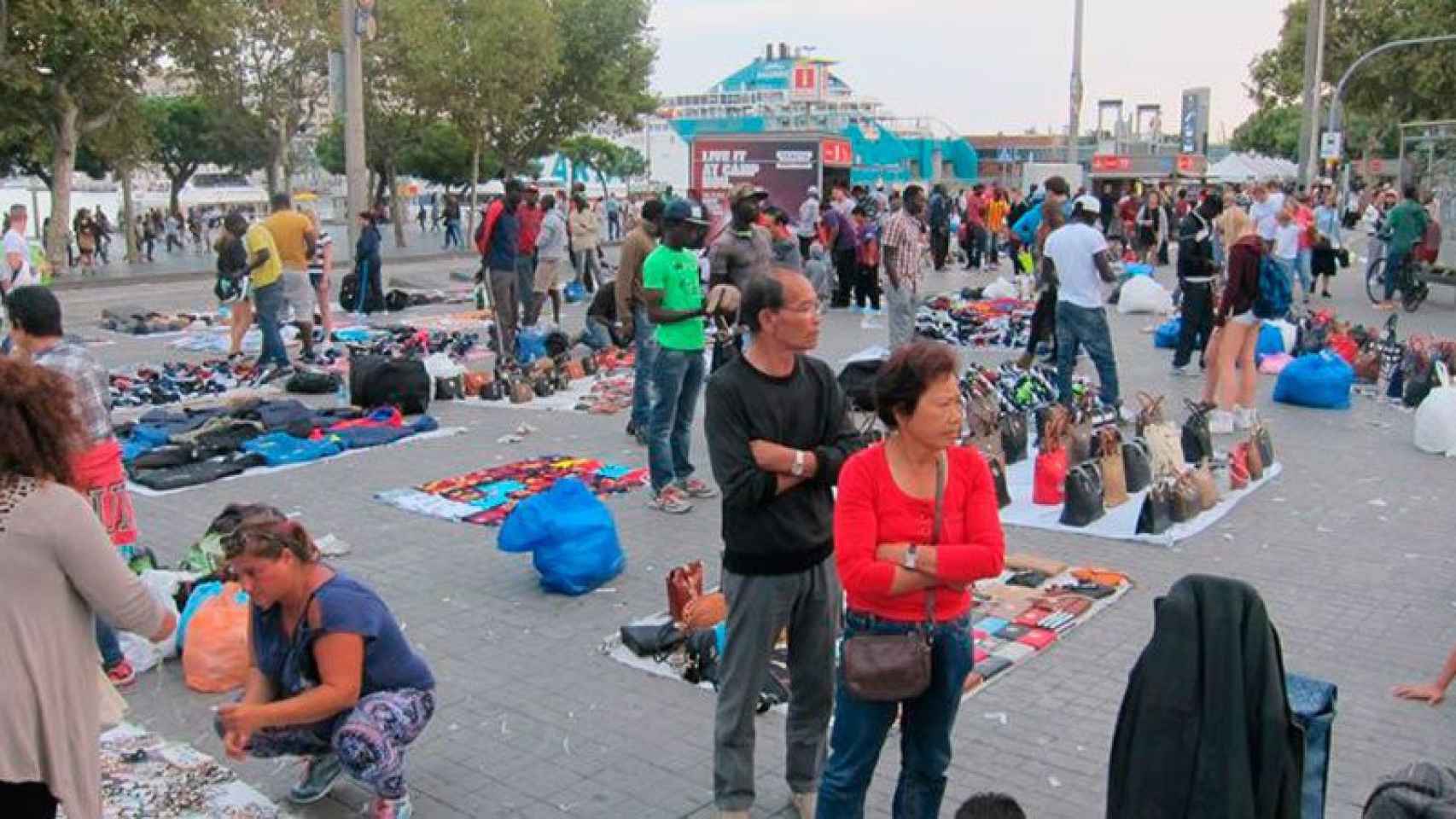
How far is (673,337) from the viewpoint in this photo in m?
8.46

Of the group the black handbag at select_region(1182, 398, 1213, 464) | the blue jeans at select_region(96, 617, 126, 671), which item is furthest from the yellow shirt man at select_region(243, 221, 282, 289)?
the black handbag at select_region(1182, 398, 1213, 464)

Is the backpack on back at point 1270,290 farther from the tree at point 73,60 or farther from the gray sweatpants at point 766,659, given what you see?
the tree at point 73,60

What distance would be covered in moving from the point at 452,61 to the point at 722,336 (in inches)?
1160

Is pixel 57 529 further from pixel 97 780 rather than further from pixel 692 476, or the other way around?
pixel 692 476

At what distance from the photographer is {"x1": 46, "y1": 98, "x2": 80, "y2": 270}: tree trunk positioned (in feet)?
90.5

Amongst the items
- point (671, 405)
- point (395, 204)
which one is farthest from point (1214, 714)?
point (395, 204)

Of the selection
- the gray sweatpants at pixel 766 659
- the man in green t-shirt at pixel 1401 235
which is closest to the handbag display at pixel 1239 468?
the gray sweatpants at pixel 766 659

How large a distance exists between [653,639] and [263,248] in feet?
31.2

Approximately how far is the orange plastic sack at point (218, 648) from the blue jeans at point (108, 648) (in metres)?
0.27

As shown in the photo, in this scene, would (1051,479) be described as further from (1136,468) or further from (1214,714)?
(1214,714)

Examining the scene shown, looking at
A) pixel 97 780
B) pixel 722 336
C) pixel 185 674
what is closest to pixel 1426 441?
pixel 722 336

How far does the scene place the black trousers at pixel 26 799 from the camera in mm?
3219

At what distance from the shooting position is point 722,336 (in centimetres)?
968

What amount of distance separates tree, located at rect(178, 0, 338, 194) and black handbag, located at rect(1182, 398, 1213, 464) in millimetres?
28914
